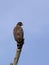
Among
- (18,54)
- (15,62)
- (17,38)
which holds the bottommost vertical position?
(15,62)

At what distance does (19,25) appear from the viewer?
5.18 metres

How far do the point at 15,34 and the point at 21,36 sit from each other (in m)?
0.18

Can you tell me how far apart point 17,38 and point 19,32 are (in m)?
0.19

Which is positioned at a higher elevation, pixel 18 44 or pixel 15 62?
pixel 18 44

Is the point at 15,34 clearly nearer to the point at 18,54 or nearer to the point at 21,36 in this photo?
the point at 21,36

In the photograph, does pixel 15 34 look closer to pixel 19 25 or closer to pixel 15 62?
pixel 19 25

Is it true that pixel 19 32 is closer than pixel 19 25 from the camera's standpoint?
Yes

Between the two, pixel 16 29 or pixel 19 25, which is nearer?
pixel 16 29

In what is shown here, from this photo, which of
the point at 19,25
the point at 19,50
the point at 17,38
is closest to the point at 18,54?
the point at 19,50

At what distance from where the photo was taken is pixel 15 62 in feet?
16.5

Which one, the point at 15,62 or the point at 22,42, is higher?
the point at 22,42

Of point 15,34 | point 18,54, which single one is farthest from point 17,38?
point 18,54

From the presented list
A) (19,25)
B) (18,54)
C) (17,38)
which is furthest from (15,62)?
(19,25)

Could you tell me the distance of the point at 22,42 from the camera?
497 cm
